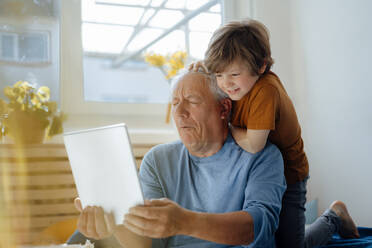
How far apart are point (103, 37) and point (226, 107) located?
2.68ft

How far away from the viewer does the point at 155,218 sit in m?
0.56

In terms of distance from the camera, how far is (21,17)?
1.30m

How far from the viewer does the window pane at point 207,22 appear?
4.72ft

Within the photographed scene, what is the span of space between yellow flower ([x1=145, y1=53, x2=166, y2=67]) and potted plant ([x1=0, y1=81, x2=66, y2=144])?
0.45 meters

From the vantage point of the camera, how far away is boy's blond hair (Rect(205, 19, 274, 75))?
0.75 metres

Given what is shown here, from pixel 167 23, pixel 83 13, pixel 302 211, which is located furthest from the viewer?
pixel 167 23

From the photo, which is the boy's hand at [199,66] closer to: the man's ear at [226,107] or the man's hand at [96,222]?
the man's ear at [226,107]

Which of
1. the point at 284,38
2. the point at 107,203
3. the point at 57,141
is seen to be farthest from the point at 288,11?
the point at 107,203

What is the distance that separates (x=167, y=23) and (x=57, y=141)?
68 centimetres

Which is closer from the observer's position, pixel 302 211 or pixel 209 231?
pixel 209 231

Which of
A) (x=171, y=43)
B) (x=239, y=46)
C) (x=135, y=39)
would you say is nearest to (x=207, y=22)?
(x=171, y=43)

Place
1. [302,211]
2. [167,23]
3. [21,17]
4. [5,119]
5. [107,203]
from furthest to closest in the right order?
[167,23], [21,17], [5,119], [302,211], [107,203]

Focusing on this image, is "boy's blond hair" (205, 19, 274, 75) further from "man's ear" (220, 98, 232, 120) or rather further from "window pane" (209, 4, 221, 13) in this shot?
"window pane" (209, 4, 221, 13)

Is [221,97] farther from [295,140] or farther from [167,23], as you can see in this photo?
[167,23]
